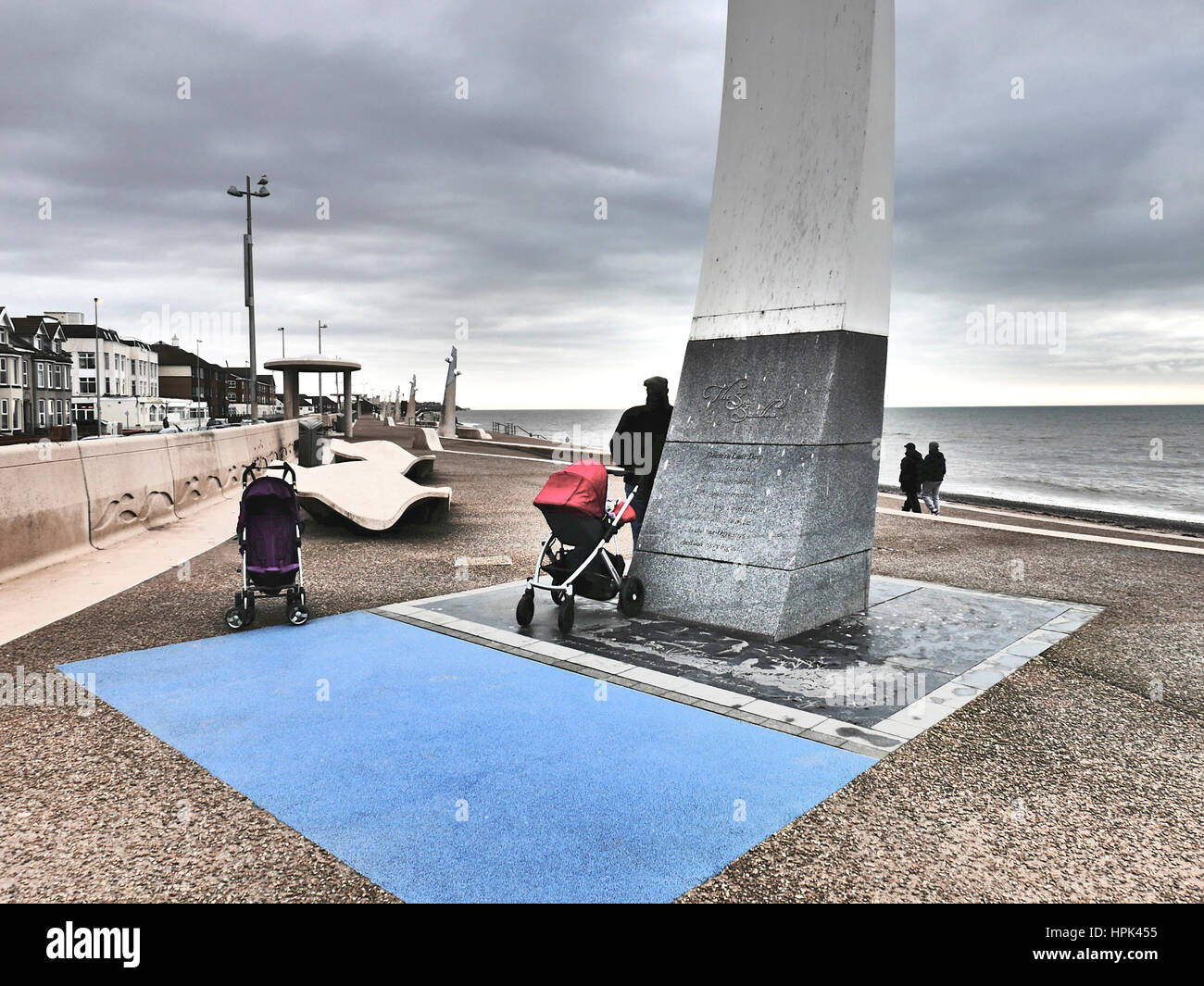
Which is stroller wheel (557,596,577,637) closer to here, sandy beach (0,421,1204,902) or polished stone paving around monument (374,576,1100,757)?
polished stone paving around monument (374,576,1100,757)

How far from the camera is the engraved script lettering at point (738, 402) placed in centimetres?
678

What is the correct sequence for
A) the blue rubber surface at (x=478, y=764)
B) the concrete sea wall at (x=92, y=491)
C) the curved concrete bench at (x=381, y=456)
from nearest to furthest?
the blue rubber surface at (x=478, y=764) < the concrete sea wall at (x=92, y=491) < the curved concrete bench at (x=381, y=456)

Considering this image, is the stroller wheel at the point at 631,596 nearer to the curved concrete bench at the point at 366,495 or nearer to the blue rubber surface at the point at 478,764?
the blue rubber surface at the point at 478,764

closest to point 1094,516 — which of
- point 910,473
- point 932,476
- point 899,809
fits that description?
point 932,476

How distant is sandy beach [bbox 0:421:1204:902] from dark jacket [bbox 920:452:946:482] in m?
10.5

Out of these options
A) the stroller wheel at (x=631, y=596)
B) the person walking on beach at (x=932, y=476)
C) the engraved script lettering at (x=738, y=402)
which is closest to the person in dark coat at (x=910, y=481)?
the person walking on beach at (x=932, y=476)

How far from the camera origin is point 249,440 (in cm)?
1808

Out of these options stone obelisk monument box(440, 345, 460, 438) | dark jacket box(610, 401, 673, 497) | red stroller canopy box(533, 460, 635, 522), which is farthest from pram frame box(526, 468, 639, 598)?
stone obelisk monument box(440, 345, 460, 438)

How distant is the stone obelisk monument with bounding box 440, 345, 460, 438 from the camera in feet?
124

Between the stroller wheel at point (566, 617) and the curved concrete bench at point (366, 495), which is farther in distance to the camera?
the curved concrete bench at point (366, 495)

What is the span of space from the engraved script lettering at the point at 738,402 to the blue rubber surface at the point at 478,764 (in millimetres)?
2787
